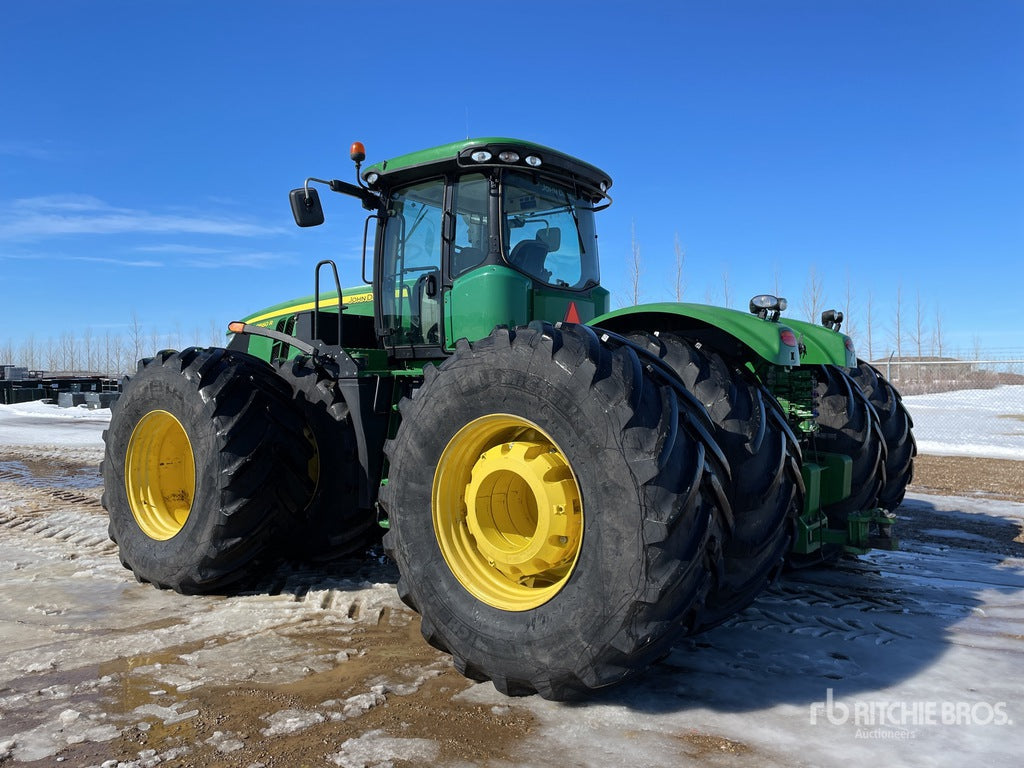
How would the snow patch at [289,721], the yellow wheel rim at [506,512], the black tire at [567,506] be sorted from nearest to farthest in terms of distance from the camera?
the black tire at [567,506] → the snow patch at [289,721] → the yellow wheel rim at [506,512]

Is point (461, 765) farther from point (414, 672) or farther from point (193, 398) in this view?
point (193, 398)

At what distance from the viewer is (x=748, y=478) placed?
312 cm

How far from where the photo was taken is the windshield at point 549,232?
4.58 meters

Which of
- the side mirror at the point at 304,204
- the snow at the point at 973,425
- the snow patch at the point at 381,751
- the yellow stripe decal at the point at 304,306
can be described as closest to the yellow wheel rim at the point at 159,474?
the side mirror at the point at 304,204

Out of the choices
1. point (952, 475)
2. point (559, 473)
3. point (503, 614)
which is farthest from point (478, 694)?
point (952, 475)

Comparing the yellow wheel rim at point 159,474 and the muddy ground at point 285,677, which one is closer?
the muddy ground at point 285,677

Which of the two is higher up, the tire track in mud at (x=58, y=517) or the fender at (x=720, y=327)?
the fender at (x=720, y=327)

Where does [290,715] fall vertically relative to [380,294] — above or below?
below

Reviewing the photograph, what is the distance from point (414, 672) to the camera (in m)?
3.29

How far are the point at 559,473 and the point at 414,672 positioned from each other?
1.10m

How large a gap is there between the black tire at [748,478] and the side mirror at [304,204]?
8.43ft

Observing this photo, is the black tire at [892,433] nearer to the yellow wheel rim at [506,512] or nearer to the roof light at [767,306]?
the roof light at [767,306]

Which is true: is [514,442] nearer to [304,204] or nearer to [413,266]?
[413,266]
